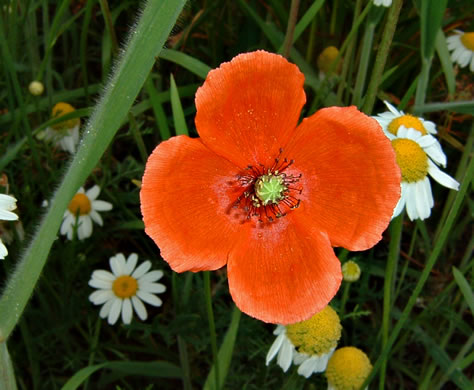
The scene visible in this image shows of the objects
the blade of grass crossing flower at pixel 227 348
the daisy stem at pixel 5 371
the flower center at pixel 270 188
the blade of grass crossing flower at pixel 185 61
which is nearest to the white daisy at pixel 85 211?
the blade of grass crossing flower at pixel 185 61

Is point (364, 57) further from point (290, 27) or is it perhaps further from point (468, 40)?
point (468, 40)

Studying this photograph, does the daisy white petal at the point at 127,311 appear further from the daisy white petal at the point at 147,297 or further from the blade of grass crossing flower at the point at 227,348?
the blade of grass crossing flower at the point at 227,348

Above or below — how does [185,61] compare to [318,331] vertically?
above

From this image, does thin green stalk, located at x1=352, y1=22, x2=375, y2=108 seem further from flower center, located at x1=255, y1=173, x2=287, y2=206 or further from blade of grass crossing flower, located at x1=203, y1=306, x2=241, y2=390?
blade of grass crossing flower, located at x1=203, y1=306, x2=241, y2=390

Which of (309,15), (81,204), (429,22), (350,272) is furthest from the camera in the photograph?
(81,204)

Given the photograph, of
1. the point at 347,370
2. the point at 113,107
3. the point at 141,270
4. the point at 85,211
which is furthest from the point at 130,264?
the point at 113,107
